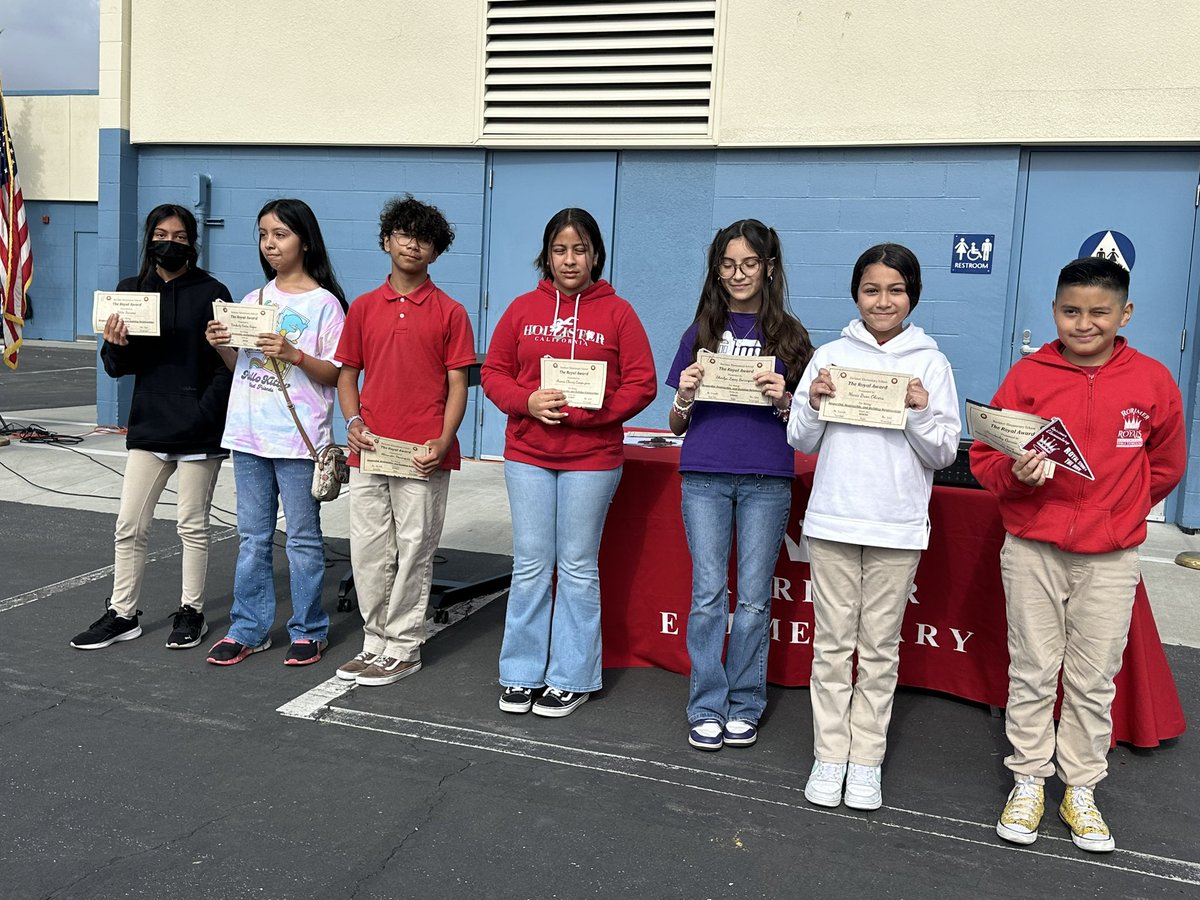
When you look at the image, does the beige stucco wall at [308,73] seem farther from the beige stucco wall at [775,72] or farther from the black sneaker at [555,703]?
the black sneaker at [555,703]

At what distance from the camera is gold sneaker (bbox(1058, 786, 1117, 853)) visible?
10.9ft

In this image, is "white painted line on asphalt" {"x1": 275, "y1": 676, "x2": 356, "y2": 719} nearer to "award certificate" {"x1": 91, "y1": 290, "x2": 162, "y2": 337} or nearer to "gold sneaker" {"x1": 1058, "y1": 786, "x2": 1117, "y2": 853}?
"award certificate" {"x1": 91, "y1": 290, "x2": 162, "y2": 337}

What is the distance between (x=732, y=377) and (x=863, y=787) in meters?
1.48

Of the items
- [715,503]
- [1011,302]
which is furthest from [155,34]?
[715,503]

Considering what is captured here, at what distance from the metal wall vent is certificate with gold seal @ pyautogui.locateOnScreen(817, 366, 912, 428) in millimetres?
5964

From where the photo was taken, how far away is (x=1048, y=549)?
345 centimetres

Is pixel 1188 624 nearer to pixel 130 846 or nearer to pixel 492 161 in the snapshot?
pixel 130 846

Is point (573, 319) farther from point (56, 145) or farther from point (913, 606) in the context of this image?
point (56, 145)

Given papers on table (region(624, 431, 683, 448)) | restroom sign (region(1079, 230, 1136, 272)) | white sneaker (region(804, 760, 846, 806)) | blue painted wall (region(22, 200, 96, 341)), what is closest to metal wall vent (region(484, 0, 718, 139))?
restroom sign (region(1079, 230, 1136, 272))

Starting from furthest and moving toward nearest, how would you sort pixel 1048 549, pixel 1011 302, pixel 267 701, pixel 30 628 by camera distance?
pixel 1011 302
pixel 30 628
pixel 267 701
pixel 1048 549

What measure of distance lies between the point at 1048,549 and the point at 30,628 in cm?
463

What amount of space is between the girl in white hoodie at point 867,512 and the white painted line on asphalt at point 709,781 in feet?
0.38

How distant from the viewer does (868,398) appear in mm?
3410

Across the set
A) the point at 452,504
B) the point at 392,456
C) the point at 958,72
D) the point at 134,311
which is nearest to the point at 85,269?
the point at 452,504
